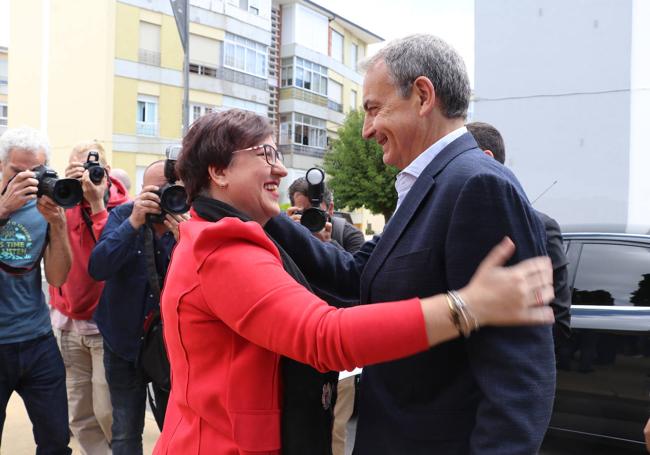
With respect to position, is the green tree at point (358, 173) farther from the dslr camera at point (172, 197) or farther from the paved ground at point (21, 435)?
the dslr camera at point (172, 197)

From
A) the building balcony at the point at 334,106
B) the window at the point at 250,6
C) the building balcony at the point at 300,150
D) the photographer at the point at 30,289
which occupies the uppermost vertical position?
the window at the point at 250,6

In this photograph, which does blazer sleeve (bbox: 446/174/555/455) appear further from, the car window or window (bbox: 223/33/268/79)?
window (bbox: 223/33/268/79)

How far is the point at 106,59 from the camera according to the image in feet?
77.4

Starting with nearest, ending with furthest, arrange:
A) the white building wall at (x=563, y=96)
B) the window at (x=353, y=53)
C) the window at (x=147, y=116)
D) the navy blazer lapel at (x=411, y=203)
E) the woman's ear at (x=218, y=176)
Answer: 1. the navy blazer lapel at (x=411, y=203)
2. the woman's ear at (x=218, y=176)
3. the white building wall at (x=563, y=96)
4. the window at (x=147, y=116)
5. the window at (x=353, y=53)

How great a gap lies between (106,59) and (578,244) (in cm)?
2305

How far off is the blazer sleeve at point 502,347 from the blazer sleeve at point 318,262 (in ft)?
2.15

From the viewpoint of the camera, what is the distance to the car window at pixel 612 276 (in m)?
3.86

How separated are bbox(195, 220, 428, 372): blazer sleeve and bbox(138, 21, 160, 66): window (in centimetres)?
2492

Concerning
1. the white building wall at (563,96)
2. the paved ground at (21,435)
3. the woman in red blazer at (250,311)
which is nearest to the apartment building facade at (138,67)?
the white building wall at (563,96)

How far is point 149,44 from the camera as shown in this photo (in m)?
24.6

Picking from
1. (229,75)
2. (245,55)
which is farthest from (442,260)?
(245,55)

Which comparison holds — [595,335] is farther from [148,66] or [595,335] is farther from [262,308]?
[148,66]

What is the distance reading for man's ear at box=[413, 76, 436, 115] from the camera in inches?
63.9

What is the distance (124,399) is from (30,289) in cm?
81
